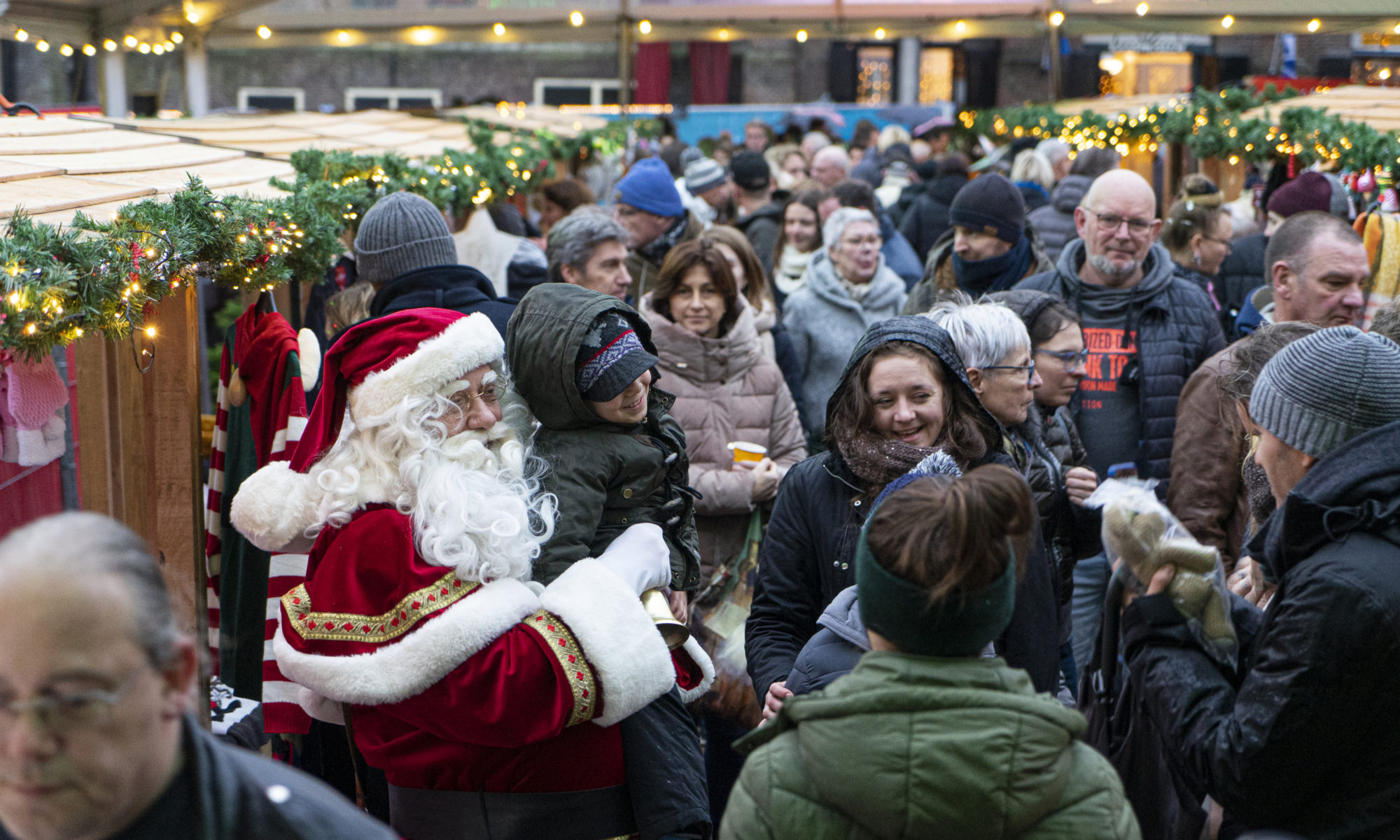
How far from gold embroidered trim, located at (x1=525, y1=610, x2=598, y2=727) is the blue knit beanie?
3.64 meters

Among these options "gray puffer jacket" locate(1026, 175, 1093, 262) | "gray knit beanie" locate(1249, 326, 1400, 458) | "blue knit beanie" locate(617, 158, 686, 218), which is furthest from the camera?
"gray puffer jacket" locate(1026, 175, 1093, 262)

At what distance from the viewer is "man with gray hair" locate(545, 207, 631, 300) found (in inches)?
177

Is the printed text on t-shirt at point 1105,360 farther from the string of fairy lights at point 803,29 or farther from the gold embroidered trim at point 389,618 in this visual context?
the string of fairy lights at point 803,29

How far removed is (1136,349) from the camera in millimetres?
4348

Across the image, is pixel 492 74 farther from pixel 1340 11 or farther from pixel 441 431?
pixel 441 431

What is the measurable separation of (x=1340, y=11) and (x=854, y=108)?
7.99m

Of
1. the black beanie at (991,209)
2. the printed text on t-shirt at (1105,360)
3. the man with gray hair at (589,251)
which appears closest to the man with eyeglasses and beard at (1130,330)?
the printed text on t-shirt at (1105,360)

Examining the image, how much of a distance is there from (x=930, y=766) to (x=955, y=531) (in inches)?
12.0

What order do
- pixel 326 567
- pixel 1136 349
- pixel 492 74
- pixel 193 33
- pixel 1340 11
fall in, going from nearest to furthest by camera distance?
pixel 326 567
pixel 1136 349
pixel 193 33
pixel 1340 11
pixel 492 74

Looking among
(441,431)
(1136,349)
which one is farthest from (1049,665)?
(1136,349)

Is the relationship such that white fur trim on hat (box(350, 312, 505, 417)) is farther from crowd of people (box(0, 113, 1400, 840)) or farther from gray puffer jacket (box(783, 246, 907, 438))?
gray puffer jacket (box(783, 246, 907, 438))

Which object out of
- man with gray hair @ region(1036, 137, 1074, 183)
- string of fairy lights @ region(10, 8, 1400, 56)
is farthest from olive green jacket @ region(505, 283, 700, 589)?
string of fairy lights @ region(10, 8, 1400, 56)

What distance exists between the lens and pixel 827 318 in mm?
5293

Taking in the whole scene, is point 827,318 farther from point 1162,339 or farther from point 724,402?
point 1162,339
